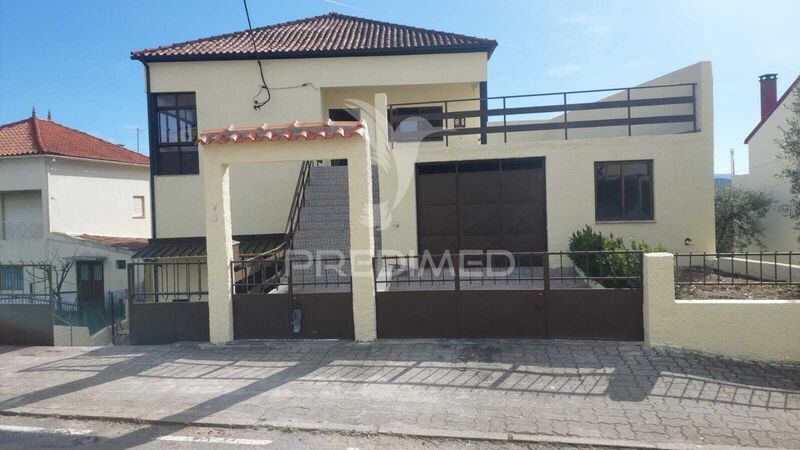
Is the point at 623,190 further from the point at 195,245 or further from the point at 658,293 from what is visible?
the point at 195,245

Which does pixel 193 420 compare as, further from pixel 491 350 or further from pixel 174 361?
pixel 491 350

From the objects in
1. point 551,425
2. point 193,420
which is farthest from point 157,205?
point 551,425

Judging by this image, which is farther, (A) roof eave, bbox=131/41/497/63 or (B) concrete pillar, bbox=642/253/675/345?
(A) roof eave, bbox=131/41/497/63

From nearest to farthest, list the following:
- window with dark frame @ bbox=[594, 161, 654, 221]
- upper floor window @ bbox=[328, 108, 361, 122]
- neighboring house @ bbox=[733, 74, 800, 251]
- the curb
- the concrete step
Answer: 1. the curb
2. window with dark frame @ bbox=[594, 161, 654, 221]
3. the concrete step
4. neighboring house @ bbox=[733, 74, 800, 251]
5. upper floor window @ bbox=[328, 108, 361, 122]

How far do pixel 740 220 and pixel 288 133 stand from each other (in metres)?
13.6

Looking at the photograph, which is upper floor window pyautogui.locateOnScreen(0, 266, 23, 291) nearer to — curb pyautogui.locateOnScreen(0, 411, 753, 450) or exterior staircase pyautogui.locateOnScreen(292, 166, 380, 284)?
exterior staircase pyautogui.locateOnScreen(292, 166, 380, 284)

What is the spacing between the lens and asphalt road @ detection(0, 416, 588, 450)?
4.25m

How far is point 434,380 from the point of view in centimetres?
563

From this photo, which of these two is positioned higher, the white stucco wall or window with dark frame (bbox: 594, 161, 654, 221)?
window with dark frame (bbox: 594, 161, 654, 221)

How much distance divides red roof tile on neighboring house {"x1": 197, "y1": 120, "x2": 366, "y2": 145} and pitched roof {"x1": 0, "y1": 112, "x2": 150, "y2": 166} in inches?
600

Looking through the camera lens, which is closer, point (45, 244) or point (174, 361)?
point (174, 361)

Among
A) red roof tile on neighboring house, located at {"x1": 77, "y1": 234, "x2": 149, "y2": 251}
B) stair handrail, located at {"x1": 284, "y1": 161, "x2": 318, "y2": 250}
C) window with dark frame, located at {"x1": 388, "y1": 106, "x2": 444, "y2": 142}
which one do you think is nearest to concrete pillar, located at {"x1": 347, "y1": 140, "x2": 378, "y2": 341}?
stair handrail, located at {"x1": 284, "y1": 161, "x2": 318, "y2": 250}

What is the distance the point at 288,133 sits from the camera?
22.9ft

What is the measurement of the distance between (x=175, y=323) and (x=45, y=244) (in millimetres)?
14691
